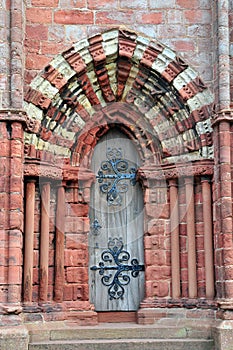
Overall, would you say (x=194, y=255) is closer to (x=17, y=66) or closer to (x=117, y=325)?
(x=117, y=325)

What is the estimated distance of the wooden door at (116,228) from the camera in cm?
1031

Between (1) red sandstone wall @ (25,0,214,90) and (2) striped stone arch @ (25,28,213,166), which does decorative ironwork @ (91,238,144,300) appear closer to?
(2) striped stone arch @ (25,28,213,166)

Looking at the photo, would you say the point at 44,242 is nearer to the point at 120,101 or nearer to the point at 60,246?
the point at 60,246

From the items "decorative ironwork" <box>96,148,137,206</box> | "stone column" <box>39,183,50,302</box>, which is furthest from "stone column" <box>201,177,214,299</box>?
"stone column" <box>39,183,50,302</box>

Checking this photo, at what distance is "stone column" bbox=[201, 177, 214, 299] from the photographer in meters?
9.74

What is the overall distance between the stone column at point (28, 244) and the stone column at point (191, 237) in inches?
85.6

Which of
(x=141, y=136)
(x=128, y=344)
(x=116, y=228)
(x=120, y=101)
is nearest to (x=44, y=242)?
(x=116, y=228)

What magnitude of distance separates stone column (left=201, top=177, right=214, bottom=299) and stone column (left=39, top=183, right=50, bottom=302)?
2.17m

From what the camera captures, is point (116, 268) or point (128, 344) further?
point (116, 268)

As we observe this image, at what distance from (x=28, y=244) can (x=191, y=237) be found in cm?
226

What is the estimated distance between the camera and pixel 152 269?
10.2m

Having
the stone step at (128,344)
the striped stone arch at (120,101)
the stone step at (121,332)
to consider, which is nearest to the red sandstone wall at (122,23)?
the striped stone arch at (120,101)

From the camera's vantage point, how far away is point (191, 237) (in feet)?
32.8

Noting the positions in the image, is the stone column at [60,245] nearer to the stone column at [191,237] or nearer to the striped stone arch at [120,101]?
the striped stone arch at [120,101]
